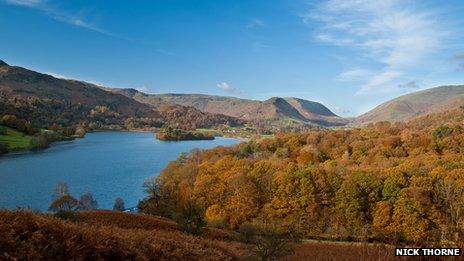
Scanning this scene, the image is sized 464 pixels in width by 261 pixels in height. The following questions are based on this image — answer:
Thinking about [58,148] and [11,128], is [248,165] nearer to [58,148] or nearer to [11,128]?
[58,148]

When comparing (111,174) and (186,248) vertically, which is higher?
(186,248)

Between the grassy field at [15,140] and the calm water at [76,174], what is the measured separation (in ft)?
19.2

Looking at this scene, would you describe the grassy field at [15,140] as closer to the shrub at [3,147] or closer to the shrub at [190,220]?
the shrub at [3,147]

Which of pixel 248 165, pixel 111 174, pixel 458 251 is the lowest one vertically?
pixel 111 174

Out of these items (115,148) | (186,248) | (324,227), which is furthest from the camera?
(115,148)

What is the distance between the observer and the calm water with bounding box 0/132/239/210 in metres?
78.4

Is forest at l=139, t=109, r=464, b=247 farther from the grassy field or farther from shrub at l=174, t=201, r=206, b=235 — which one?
the grassy field

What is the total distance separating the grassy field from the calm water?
19.2ft

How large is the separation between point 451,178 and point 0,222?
65.4 metres

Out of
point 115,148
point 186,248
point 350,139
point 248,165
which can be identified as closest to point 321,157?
point 350,139

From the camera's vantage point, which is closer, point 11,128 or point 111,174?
point 111,174

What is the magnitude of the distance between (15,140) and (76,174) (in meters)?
47.1

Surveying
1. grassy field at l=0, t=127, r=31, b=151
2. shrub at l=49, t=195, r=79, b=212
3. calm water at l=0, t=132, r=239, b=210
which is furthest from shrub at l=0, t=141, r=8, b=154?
shrub at l=49, t=195, r=79, b=212

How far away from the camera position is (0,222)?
8961 millimetres
